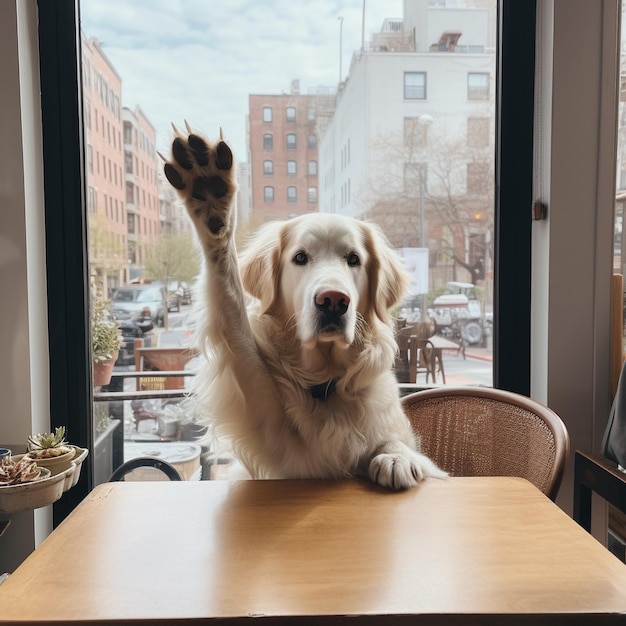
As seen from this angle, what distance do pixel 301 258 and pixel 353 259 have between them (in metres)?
0.13

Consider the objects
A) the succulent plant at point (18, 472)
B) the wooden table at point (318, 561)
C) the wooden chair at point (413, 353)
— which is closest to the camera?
the wooden table at point (318, 561)

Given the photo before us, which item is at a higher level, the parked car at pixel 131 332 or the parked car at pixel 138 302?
the parked car at pixel 138 302

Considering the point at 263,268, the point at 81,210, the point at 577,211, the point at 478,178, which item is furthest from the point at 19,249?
the point at 577,211

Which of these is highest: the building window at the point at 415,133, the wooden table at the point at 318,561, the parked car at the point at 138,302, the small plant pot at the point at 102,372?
the building window at the point at 415,133

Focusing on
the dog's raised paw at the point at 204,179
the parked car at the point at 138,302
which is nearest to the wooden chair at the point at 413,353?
the parked car at the point at 138,302

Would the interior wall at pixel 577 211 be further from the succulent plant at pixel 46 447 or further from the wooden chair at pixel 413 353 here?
the succulent plant at pixel 46 447

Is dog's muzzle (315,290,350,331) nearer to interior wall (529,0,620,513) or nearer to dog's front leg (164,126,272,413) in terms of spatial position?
dog's front leg (164,126,272,413)

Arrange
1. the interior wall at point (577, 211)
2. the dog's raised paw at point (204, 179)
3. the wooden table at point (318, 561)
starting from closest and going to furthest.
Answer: the wooden table at point (318, 561), the dog's raised paw at point (204, 179), the interior wall at point (577, 211)

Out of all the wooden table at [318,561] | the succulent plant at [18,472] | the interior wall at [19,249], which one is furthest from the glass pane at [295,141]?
the wooden table at [318,561]

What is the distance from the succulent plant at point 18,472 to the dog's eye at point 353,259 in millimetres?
928

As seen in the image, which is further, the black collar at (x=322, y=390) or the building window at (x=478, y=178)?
the building window at (x=478, y=178)

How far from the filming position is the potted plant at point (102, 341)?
5.90ft

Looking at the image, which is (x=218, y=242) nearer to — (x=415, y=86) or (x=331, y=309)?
(x=331, y=309)

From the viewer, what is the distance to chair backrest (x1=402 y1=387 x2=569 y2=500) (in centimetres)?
133
